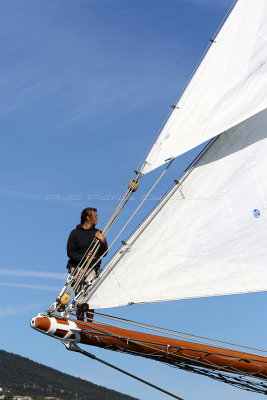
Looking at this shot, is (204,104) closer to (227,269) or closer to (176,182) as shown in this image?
(176,182)

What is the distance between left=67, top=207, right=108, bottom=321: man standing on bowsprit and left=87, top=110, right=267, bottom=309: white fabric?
1008 millimetres

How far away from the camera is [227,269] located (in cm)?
1552

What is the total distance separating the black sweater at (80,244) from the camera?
52.3 ft

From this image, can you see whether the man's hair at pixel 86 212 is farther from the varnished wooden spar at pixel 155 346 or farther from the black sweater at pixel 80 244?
the varnished wooden spar at pixel 155 346

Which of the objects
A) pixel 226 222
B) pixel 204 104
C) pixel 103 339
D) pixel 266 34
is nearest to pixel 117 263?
pixel 103 339

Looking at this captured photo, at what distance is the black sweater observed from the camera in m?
15.9

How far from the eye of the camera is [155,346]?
15539 mm

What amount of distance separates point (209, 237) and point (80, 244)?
3071 mm

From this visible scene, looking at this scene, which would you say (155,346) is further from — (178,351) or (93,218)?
(93,218)

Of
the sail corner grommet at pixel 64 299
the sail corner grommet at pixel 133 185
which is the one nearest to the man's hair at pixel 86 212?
the sail corner grommet at pixel 133 185

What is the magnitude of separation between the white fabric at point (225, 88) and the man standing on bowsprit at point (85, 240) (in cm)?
181

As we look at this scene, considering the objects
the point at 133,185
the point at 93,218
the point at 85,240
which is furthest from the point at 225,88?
the point at 85,240

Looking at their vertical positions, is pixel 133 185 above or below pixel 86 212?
above

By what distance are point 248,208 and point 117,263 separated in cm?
360
